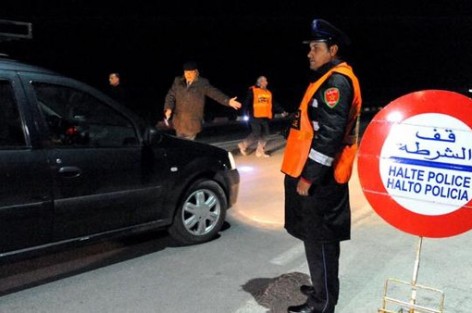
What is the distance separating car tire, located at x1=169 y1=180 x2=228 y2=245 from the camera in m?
5.05

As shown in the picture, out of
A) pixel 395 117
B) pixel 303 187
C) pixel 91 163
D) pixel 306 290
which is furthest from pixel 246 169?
pixel 395 117

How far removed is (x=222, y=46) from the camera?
63812 mm

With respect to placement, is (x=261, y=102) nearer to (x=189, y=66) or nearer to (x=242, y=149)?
(x=242, y=149)

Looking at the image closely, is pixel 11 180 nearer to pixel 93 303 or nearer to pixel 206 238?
pixel 93 303

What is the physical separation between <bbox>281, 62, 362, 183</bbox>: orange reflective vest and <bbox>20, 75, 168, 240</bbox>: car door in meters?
1.66

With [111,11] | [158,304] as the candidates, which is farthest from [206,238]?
[111,11]

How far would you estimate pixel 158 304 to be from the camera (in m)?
3.86

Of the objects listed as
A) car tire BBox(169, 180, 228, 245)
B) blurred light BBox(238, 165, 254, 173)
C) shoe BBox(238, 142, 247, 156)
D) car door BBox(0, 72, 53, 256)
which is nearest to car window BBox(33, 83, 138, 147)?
car door BBox(0, 72, 53, 256)

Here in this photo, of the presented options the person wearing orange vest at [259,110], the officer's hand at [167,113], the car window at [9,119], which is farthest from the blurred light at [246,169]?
the car window at [9,119]

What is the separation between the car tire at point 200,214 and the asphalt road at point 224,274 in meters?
0.11

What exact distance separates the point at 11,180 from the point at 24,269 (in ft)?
3.52

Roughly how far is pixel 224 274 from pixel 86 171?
1386mm

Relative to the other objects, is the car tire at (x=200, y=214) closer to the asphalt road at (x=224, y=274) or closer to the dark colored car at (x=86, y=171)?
the dark colored car at (x=86, y=171)

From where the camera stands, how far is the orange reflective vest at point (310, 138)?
320 cm
